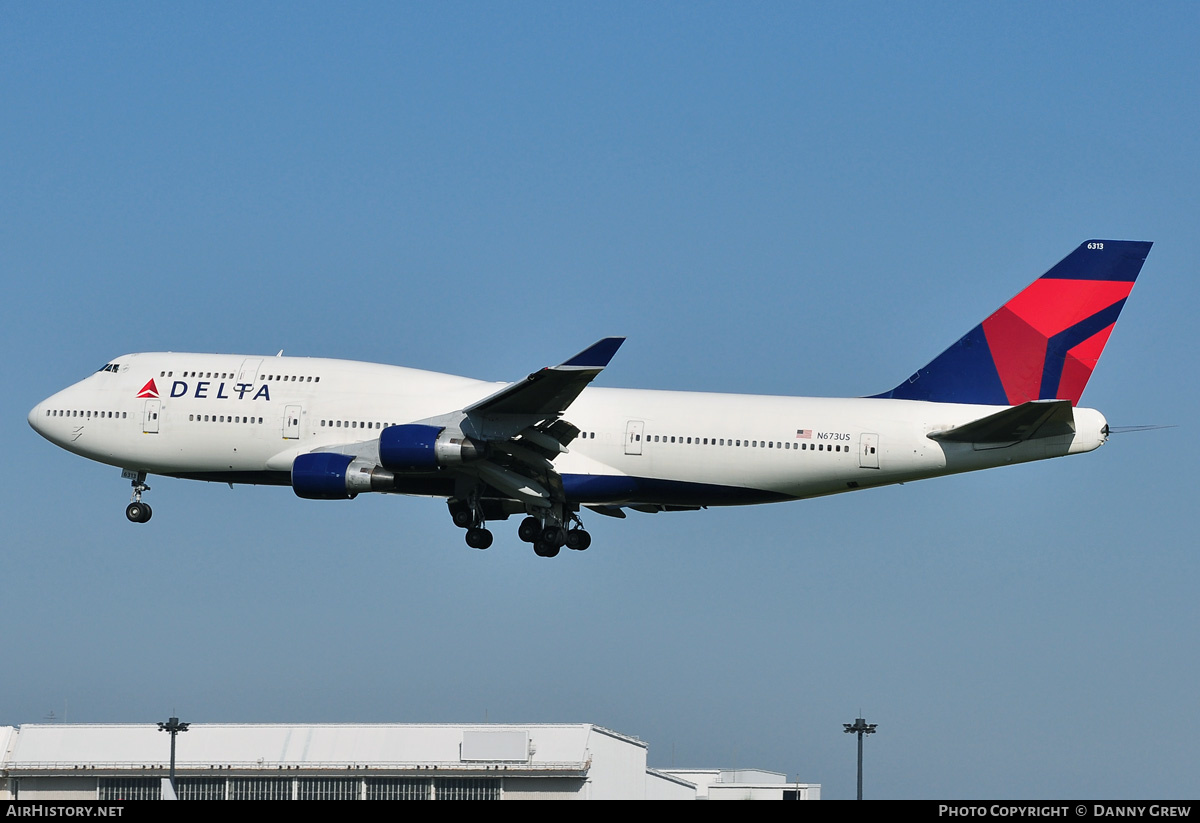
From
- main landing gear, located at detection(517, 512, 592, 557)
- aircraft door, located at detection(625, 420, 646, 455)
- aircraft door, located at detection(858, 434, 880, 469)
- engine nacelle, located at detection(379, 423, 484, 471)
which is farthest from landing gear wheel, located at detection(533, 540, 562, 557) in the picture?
aircraft door, located at detection(858, 434, 880, 469)

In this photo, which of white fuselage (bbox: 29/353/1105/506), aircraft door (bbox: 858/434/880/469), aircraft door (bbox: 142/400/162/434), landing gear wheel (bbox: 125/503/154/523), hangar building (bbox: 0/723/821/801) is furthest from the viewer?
hangar building (bbox: 0/723/821/801)

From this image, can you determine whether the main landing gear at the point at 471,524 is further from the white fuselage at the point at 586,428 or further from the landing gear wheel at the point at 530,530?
the white fuselage at the point at 586,428

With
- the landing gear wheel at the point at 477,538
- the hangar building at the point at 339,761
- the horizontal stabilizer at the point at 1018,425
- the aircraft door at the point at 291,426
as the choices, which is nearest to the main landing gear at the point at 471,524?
the landing gear wheel at the point at 477,538

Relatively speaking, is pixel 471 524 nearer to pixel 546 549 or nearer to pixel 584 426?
pixel 546 549

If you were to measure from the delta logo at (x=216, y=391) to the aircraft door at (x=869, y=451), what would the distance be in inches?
693

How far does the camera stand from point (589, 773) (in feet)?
214

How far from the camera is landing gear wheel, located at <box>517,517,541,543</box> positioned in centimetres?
4912

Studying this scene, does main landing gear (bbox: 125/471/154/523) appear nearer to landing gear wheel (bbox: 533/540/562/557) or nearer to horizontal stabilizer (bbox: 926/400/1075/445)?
Result: landing gear wheel (bbox: 533/540/562/557)

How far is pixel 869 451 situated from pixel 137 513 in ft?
75.9

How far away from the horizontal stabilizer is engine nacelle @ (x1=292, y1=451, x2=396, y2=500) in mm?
15757

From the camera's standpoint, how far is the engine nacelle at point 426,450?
44781mm

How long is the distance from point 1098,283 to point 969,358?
4462 mm
